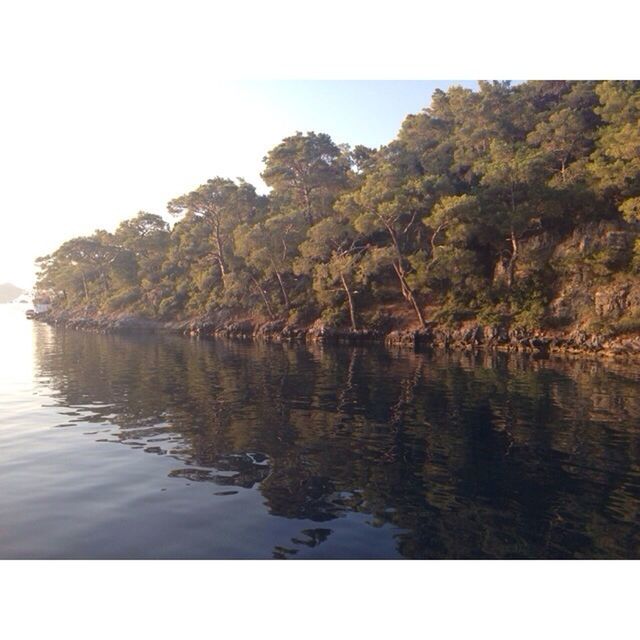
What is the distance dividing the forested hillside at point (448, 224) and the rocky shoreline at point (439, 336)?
1.18 m

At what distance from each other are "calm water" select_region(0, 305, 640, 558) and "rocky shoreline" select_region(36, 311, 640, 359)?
10.3 m

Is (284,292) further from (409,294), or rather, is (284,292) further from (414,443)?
(414,443)

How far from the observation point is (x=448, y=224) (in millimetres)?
49750

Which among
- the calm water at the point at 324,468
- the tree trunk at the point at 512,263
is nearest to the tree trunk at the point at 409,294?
the tree trunk at the point at 512,263

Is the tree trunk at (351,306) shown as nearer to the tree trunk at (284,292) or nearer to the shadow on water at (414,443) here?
the tree trunk at (284,292)

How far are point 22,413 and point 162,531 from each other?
47.0 ft

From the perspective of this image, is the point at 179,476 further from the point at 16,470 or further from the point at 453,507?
the point at 453,507

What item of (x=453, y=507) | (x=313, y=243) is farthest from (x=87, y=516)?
(x=313, y=243)

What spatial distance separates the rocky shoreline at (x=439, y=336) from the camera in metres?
38.0

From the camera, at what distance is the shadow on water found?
1008 cm

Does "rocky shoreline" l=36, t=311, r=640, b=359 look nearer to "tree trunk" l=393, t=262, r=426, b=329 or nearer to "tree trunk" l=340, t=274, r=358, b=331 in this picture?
"tree trunk" l=340, t=274, r=358, b=331

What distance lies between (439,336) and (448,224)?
1173 cm

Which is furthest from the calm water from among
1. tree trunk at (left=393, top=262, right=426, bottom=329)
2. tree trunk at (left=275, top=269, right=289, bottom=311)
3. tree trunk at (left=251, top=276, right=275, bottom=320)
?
tree trunk at (left=275, top=269, right=289, bottom=311)

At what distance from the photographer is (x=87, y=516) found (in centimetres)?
1059
